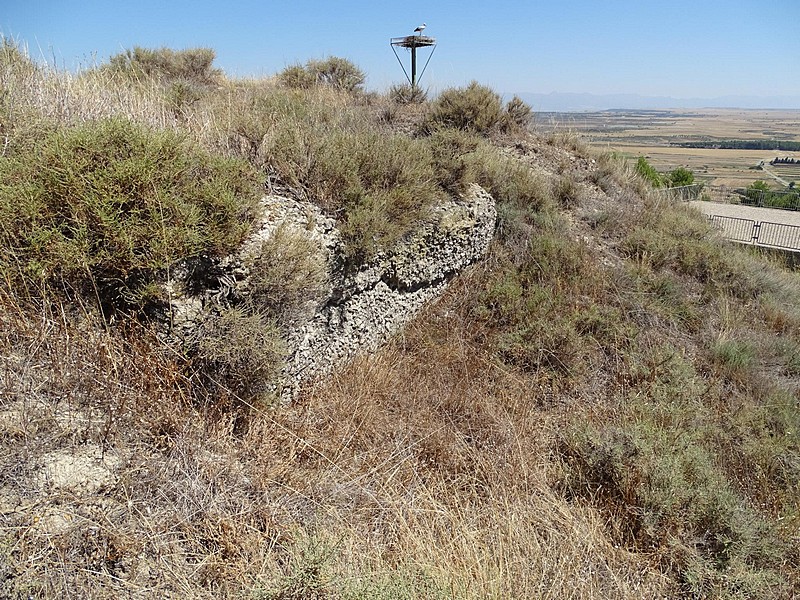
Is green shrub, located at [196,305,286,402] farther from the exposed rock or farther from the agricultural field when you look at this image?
the agricultural field

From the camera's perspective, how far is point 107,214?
9.61 ft

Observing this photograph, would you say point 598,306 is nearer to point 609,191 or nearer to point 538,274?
point 538,274

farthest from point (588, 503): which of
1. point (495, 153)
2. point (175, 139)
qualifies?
point (495, 153)

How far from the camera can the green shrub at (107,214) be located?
9.18 feet

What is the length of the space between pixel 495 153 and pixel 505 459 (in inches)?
217

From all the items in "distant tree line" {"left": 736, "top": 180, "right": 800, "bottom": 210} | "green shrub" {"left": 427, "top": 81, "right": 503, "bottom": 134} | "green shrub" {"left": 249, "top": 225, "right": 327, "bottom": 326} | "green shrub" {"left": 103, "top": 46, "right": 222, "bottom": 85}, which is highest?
"green shrub" {"left": 103, "top": 46, "right": 222, "bottom": 85}

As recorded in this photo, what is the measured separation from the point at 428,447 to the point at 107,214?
281cm

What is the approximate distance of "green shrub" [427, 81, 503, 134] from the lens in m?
8.79

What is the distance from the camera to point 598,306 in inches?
227

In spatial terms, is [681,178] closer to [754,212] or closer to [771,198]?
[754,212]

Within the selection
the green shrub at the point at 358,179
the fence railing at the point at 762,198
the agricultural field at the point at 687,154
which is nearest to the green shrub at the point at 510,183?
the green shrub at the point at 358,179

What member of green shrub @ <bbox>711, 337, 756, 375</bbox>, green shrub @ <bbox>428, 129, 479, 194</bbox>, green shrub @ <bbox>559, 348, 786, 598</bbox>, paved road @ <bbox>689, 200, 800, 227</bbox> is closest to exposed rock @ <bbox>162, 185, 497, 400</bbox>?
green shrub @ <bbox>428, 129, 479, 194</bbox>

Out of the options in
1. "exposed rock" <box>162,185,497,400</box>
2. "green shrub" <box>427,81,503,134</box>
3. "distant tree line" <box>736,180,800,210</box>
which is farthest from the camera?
"distant tree line" <box>736,180,800,210</box>

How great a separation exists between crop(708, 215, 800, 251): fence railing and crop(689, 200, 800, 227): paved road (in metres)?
2.63
